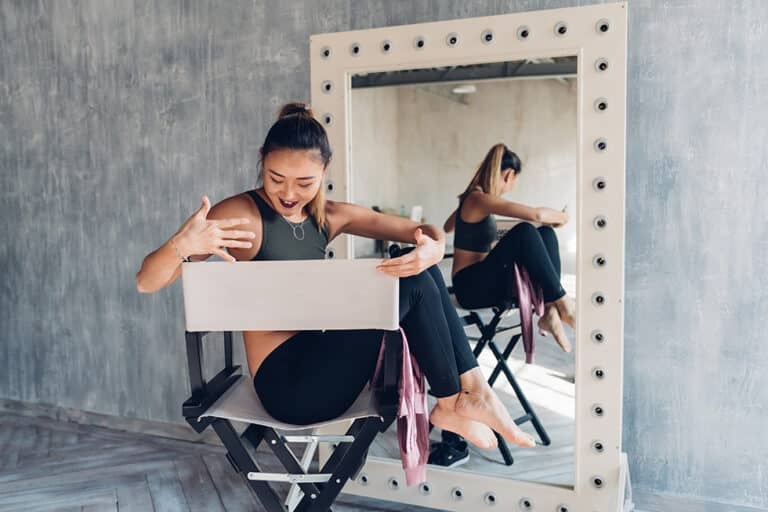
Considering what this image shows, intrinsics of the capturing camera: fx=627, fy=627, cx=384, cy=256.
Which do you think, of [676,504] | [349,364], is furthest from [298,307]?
[676,504]

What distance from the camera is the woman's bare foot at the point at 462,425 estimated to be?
167 cm

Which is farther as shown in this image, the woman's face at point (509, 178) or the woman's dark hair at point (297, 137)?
the woman's face at point (509, 178)

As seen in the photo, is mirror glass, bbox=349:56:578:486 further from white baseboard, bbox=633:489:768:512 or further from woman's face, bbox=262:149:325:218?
woman's face, bbox=262:149:325:218

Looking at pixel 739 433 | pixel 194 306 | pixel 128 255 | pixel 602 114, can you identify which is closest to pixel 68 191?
pixel 128 255

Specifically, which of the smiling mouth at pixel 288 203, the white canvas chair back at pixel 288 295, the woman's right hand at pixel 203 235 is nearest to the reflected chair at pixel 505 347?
the smiling mouth at pixel 288 203

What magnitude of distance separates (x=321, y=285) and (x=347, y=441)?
1.64ft

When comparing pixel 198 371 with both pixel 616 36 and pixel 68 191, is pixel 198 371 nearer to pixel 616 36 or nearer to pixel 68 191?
pixel 616 36

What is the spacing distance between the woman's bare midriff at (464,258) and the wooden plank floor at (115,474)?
34.8 inches

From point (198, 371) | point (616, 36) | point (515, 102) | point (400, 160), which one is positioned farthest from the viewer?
point (400, 160)

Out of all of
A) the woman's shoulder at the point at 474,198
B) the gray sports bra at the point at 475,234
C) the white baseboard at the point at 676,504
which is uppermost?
the woman's shoulder at the point at 474,198

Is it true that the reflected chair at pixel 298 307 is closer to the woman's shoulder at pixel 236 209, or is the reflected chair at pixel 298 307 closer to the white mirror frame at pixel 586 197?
the woman's shoulder at pixel 236 209

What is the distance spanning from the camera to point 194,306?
1.38 m

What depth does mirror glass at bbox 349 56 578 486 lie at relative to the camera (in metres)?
1.98

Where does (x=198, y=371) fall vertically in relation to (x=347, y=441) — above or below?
above
